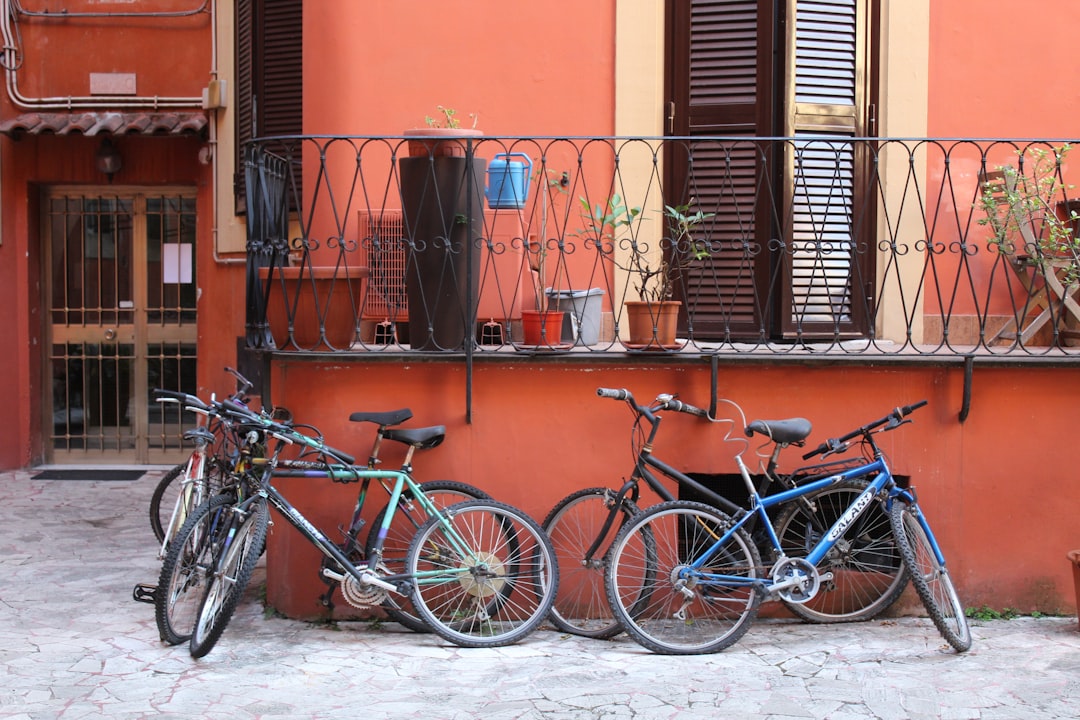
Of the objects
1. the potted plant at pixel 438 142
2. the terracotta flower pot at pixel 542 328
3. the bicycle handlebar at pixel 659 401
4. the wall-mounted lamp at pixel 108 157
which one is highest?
the wall-mounted lamp at pixel 108 157

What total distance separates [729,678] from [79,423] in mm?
7279

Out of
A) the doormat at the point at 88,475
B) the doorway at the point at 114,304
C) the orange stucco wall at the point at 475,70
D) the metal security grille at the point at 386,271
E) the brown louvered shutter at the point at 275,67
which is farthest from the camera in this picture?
the doorway at the point at 114,304

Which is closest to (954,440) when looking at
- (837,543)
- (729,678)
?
(837,543)

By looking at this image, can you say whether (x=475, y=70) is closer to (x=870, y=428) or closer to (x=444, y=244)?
(x=444, y=244)

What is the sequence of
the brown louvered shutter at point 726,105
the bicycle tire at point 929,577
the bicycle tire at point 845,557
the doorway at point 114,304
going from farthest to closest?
the doorway at point 114,304 → the brown louvered shutter at point 726,105 → the bicycle tire at point 845,557 → the bicycle tire at point 929,577

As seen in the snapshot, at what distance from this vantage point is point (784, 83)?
6.55m

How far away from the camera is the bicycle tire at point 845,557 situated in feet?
17.6

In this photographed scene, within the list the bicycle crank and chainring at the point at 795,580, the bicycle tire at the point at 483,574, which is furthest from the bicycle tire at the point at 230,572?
the bicycle crank and chainring at the point at 795,580

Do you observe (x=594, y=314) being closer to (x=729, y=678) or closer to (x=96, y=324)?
(x=729, y=678)

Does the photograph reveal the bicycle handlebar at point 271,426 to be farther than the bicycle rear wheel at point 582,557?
No

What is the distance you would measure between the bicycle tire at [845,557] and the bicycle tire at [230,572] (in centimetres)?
244

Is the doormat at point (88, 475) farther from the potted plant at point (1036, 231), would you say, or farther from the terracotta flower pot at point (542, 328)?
the potted plant at point (1036, 231)

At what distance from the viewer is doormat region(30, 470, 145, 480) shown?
9375 millimetres

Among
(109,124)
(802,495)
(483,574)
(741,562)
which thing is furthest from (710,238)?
(109,124)
